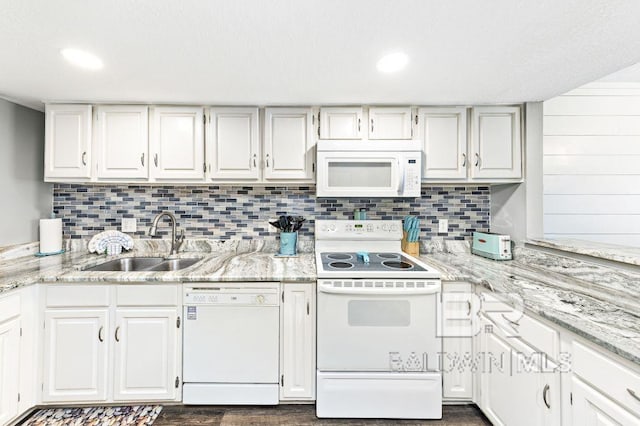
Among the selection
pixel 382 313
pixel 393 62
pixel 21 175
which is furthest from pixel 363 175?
pixel 21 175

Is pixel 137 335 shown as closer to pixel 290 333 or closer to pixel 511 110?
pixel 290 333

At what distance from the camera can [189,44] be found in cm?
144

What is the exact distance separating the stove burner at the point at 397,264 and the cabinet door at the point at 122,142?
74.2 inches

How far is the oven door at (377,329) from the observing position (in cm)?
178

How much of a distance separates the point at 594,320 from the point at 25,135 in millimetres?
3651

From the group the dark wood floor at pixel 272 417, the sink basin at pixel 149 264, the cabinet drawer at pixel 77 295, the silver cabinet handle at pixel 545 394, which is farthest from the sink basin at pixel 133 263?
the silver cabinet handle at pixel 545 394

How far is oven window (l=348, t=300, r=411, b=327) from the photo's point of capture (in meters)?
1.79

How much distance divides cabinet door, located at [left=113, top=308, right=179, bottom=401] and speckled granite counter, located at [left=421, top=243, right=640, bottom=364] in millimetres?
1746

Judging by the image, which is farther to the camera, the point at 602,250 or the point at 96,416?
the point at 96,416

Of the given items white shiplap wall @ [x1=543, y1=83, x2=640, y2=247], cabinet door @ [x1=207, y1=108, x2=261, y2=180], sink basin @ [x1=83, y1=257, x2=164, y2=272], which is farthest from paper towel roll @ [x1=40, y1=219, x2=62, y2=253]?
white shiplap wall @ [x1=543, y1=83, x2=640, y2=247]

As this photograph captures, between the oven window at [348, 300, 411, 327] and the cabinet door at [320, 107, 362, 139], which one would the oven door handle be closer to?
the oven window at [348, 300, 411, 327]

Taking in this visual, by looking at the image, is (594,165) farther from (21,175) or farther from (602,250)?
(21,175)

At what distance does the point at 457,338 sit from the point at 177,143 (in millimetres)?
2347

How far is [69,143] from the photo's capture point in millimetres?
2225
